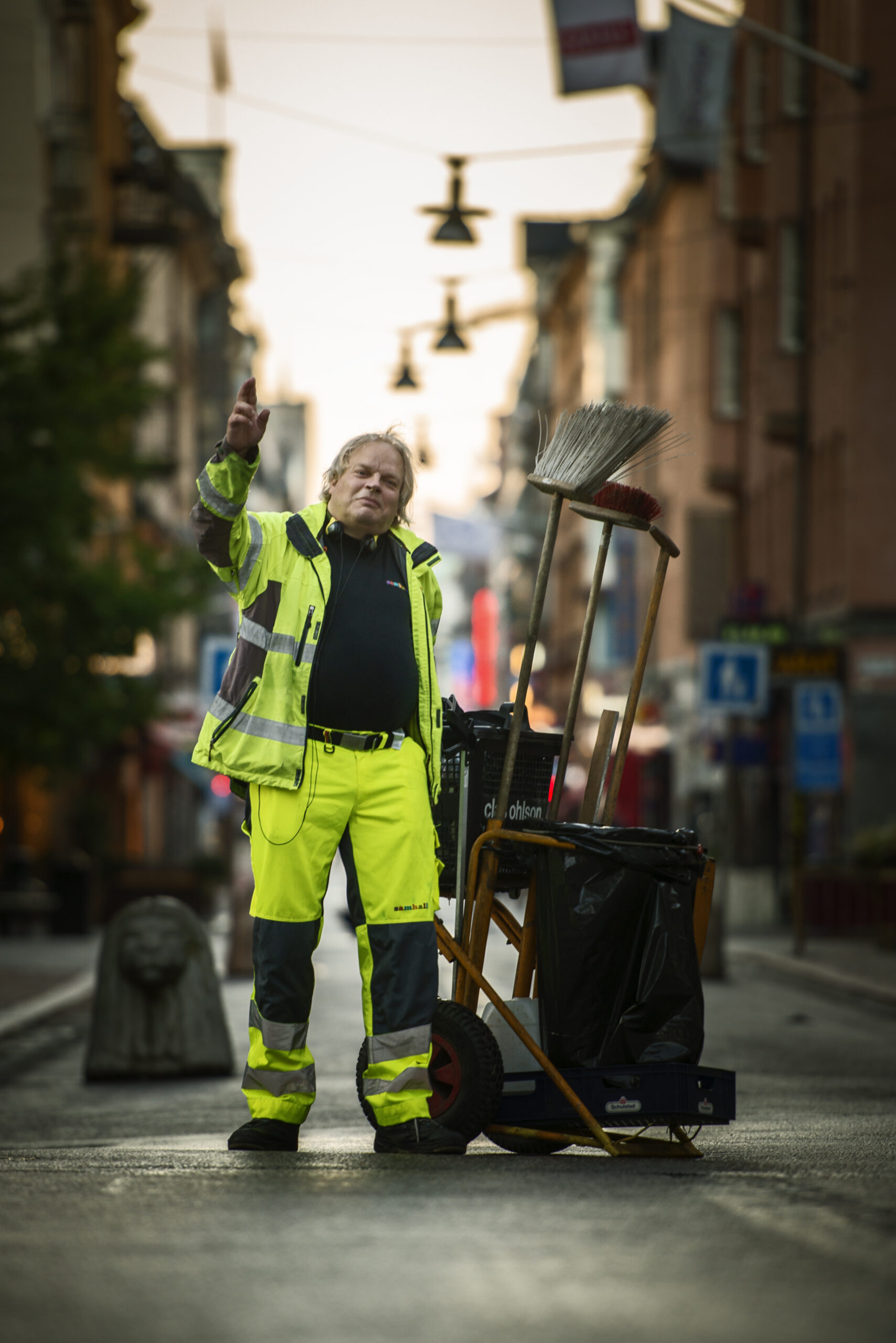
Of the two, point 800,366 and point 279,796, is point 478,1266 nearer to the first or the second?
point 279,796

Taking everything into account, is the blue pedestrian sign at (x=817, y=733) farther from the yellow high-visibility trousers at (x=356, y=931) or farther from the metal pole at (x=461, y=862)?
the yellow high-visibility trousers at (x=356, y=931)

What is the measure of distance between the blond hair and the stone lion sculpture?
18.0 ft

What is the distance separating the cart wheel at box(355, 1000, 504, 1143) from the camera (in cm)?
580

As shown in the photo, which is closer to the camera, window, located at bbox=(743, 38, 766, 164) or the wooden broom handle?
the wooden broom handle

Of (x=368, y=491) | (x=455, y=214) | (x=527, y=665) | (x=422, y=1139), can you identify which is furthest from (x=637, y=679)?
(x=455, y=214)

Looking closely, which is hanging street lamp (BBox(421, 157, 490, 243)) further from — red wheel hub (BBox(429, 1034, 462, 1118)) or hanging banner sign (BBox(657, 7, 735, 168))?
red wheel hub (BBox(429, 1034, 462, 1118))

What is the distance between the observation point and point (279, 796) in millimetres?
5785

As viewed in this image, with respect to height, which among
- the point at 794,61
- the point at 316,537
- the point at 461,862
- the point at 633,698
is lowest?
the point at 461,862

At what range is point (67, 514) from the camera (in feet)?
75.6

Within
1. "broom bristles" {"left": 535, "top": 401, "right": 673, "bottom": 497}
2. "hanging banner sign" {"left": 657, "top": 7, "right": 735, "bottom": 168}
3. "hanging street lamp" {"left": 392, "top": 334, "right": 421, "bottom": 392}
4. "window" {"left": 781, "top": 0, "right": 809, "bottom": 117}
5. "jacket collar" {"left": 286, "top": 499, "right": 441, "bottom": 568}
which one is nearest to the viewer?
"jacket collar" {"left": 286, "top": 499, "right": 441, "bottom": 568}

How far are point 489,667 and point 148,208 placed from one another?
79.9 meters

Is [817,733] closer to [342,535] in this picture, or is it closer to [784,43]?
[784,43]

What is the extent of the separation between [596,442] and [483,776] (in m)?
0.98

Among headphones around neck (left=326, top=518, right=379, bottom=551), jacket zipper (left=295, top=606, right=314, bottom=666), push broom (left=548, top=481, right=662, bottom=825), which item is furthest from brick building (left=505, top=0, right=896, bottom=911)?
jacket zipper (left=295, top=606, right=314, bottom=666)
